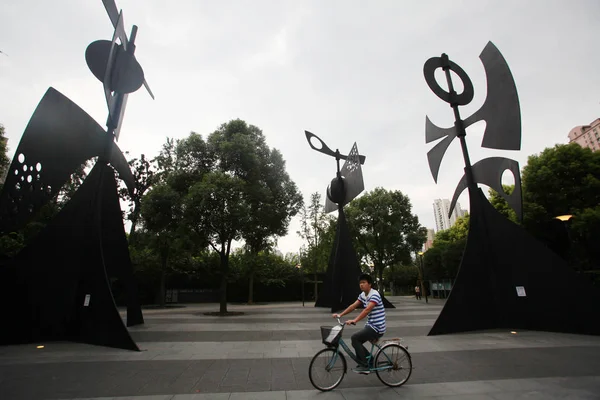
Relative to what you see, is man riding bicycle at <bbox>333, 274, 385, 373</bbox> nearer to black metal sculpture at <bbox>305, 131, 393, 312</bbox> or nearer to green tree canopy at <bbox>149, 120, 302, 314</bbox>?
black metal sculpture at <bbox>305, 131, 393, 312</bbox>

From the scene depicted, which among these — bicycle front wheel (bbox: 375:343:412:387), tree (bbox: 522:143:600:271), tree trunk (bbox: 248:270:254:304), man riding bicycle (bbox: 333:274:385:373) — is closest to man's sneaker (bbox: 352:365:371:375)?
man riding bicycle (bbox: 333:274:385:373)

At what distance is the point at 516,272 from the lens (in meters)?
9.54

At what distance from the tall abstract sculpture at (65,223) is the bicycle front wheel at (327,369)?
535 cm

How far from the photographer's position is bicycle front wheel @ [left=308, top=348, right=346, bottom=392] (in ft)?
14.7

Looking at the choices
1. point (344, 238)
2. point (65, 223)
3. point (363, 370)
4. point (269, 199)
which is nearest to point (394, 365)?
point (363, 370)

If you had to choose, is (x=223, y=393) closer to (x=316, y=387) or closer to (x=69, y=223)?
(x=316, y=387)

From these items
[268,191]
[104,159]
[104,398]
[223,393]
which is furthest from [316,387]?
[268,191]

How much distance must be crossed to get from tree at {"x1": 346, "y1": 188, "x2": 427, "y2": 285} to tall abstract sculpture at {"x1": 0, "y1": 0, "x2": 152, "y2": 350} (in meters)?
23.6

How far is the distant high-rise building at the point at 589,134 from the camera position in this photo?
172ft

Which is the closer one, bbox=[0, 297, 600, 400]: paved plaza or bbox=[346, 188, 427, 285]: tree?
bbox=[0, 297, 600, 400]: paved plaza

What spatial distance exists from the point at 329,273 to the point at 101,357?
13.2 metres

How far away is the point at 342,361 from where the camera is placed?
15.1ft

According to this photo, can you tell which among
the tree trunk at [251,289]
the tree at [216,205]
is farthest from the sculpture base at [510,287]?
the tree trunk at [251,289]

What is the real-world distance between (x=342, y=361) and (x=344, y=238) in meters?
12.3
